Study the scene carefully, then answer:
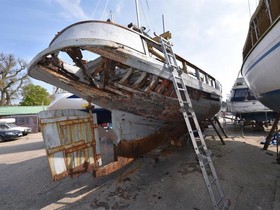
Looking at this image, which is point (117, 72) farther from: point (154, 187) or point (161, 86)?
point (154, 187)

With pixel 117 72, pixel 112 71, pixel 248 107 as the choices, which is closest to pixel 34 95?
pixel 248 107

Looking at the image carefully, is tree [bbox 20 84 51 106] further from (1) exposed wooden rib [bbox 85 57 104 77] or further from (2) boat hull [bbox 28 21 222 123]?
(1) exposed wooden rib [bbox 85 57 104 77]

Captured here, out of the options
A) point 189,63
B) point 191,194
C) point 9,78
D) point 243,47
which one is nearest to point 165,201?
point 191,194

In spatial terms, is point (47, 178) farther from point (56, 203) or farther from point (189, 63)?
point (189, 63)

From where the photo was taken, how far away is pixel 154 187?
3.85m

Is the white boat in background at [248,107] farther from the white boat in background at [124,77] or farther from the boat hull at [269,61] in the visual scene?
the boat hull at [269,61]

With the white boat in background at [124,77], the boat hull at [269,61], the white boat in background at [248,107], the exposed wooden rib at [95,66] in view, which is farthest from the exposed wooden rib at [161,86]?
the white boat in background at [248,107]

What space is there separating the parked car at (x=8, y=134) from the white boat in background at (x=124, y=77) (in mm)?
12651

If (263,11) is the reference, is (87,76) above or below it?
below

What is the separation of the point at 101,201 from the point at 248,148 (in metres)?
5.12

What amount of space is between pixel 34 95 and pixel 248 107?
32.6 m

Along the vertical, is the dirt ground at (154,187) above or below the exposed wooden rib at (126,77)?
below

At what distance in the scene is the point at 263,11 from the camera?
428cm

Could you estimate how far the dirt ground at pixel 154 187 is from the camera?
3245 mm
